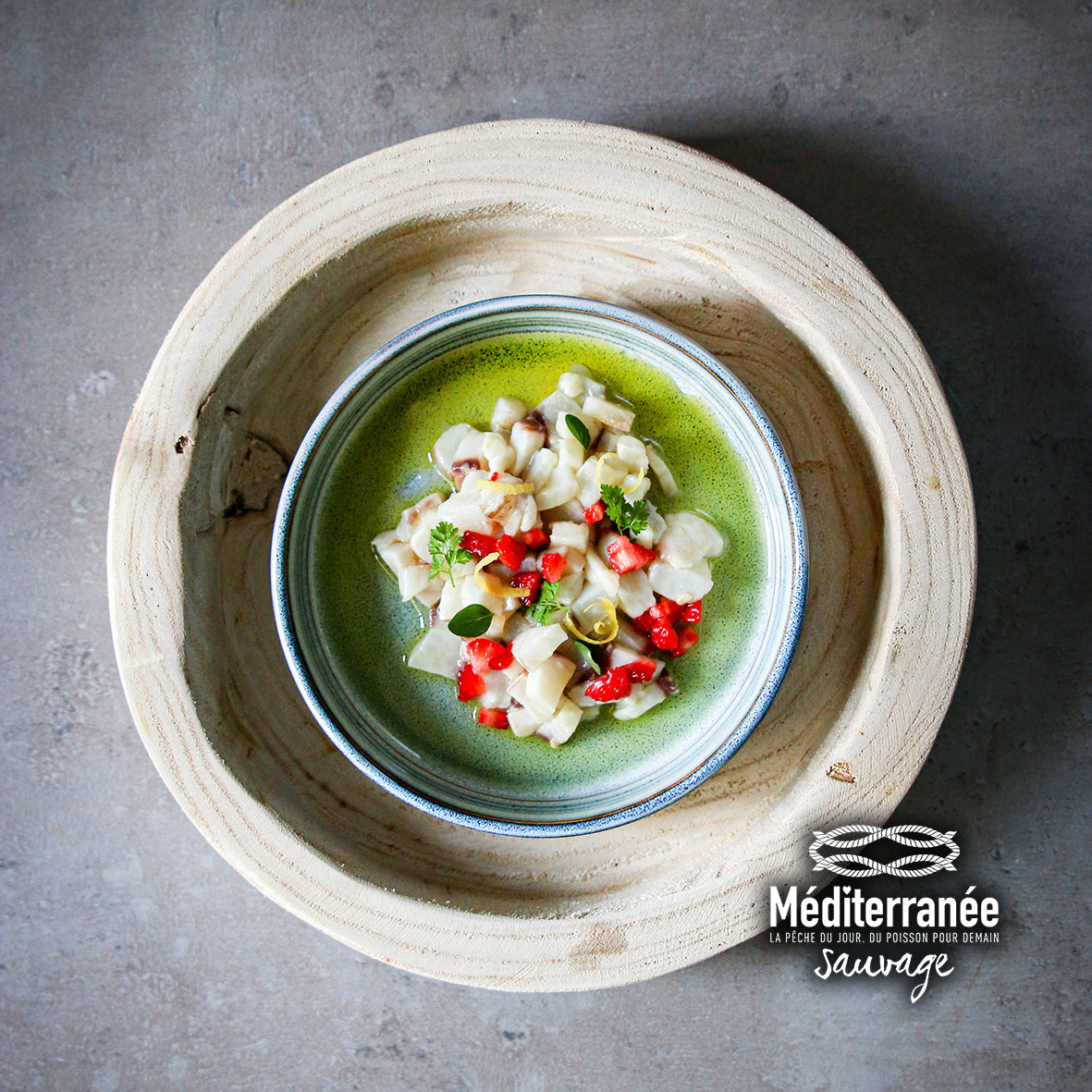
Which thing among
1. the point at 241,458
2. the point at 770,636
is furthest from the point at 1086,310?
the point at 241,458

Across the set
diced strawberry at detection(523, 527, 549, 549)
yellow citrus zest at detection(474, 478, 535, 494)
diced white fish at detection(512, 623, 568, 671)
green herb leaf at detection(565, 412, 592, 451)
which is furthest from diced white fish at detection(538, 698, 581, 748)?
green herb leaf at detection(565, 412, 592, 451)

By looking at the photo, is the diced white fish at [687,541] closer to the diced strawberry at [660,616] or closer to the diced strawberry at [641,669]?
the diced strawberry at [660,616]

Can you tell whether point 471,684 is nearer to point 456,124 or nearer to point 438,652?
point 438,652

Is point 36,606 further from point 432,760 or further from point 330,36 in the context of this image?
point 330,36

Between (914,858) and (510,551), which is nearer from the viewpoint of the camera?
(510,551)

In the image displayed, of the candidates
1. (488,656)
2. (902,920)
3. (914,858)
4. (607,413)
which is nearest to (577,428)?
(607,413)
